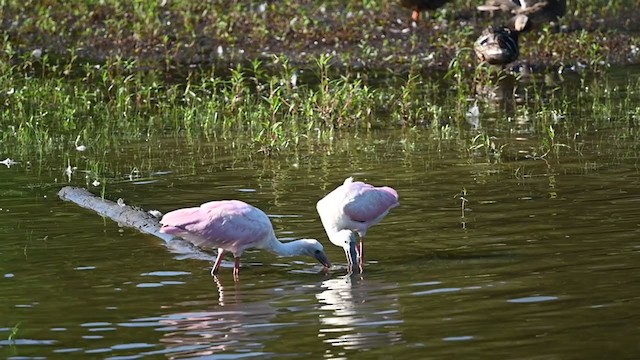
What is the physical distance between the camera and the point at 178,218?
→ 9438 millimetres

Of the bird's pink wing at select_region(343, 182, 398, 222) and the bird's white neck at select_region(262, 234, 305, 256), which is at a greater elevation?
the bird's pink wing at select_region(343, 182, 398, 222)

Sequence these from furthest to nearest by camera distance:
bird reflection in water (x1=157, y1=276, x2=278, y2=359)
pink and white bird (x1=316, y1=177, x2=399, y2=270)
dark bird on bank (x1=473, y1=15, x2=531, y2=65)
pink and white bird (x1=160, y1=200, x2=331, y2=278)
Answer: dark bird on bank (x1=473, y1=15, x2=531, y2=65), pink and white bird (x1=316, y1=177, x2=399, y2=270), pink and white bird (x1=160, y1=200, x2=331, y2=278), bird reflection in water (x1=157, y1=276, x2=278, y2=359)

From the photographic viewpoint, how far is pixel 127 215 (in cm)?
1130

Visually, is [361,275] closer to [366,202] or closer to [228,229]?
[366,202]

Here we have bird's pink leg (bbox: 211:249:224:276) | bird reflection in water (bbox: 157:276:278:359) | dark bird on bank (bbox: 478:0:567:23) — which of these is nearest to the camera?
bird reflection in water (bbox: 157:276:278:359)

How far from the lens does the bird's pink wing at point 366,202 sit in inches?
388

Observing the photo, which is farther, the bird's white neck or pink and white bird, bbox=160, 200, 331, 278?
the bird's white neck

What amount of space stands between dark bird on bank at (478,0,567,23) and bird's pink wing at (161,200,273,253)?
15.9m

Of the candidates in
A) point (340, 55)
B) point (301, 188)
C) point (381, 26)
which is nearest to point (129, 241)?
point (301, 188)

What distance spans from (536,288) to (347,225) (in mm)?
1707

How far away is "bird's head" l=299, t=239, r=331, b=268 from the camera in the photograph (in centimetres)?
952

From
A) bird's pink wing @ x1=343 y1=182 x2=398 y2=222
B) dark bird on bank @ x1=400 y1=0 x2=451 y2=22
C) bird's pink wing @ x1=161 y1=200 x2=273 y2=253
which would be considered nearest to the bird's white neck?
bird's pink wing @ x1=161 y1=200 x2=273 y2=253

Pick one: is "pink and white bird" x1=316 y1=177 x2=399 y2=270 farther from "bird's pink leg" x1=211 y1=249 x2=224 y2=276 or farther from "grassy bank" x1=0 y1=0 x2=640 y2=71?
"grassy bank" x1=0 y1=0 x2=640 y2=71

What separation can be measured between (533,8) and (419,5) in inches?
80.5
